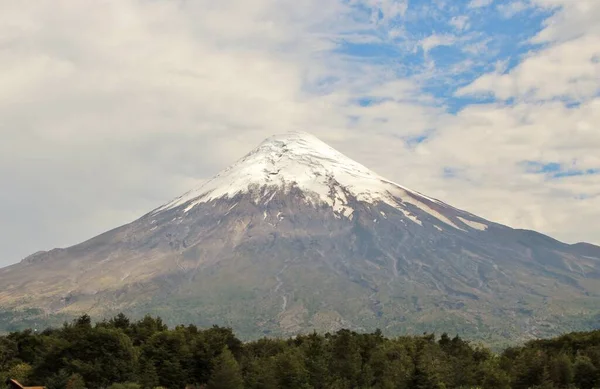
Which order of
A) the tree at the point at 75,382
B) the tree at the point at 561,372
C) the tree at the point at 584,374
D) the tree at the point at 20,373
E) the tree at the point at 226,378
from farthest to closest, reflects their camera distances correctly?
the tree at the point at 584,374 < the tree at the point at 561,372 < the tree at the point at 20,373 < the tree at the point at 226,378 < the tree at the point at 75,382

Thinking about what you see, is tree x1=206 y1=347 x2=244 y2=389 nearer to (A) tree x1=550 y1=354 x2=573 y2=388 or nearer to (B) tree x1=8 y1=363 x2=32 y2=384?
(B) tree x1=8 y1=363 x2=32 y2=384

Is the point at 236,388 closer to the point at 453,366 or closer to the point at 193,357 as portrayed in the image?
the point at 193,357

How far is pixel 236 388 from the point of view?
73750 millimetres

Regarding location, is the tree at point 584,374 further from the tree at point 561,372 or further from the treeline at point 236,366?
the tree at point 561,372

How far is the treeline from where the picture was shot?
74.4 metres

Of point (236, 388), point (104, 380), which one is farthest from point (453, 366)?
point (104, 380)

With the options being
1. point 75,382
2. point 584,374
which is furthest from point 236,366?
point 584,374

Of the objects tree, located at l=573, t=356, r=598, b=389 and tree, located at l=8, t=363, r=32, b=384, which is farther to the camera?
tree, located at l=573, t=356, r=598, b=389

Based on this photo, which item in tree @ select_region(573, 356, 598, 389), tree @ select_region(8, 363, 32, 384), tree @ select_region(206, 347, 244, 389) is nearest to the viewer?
tree @ select_region(206, 347, 244, 389)

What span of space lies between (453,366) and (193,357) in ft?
104

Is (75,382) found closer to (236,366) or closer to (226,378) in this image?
(226,378)

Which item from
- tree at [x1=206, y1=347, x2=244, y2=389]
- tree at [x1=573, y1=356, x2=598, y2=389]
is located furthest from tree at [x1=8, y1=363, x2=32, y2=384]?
tree at [x1=573, y1=356, x2=598, y2=389]

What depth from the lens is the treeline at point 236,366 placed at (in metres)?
74.4

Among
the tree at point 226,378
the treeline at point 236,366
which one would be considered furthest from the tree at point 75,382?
the tree at point 226,378
